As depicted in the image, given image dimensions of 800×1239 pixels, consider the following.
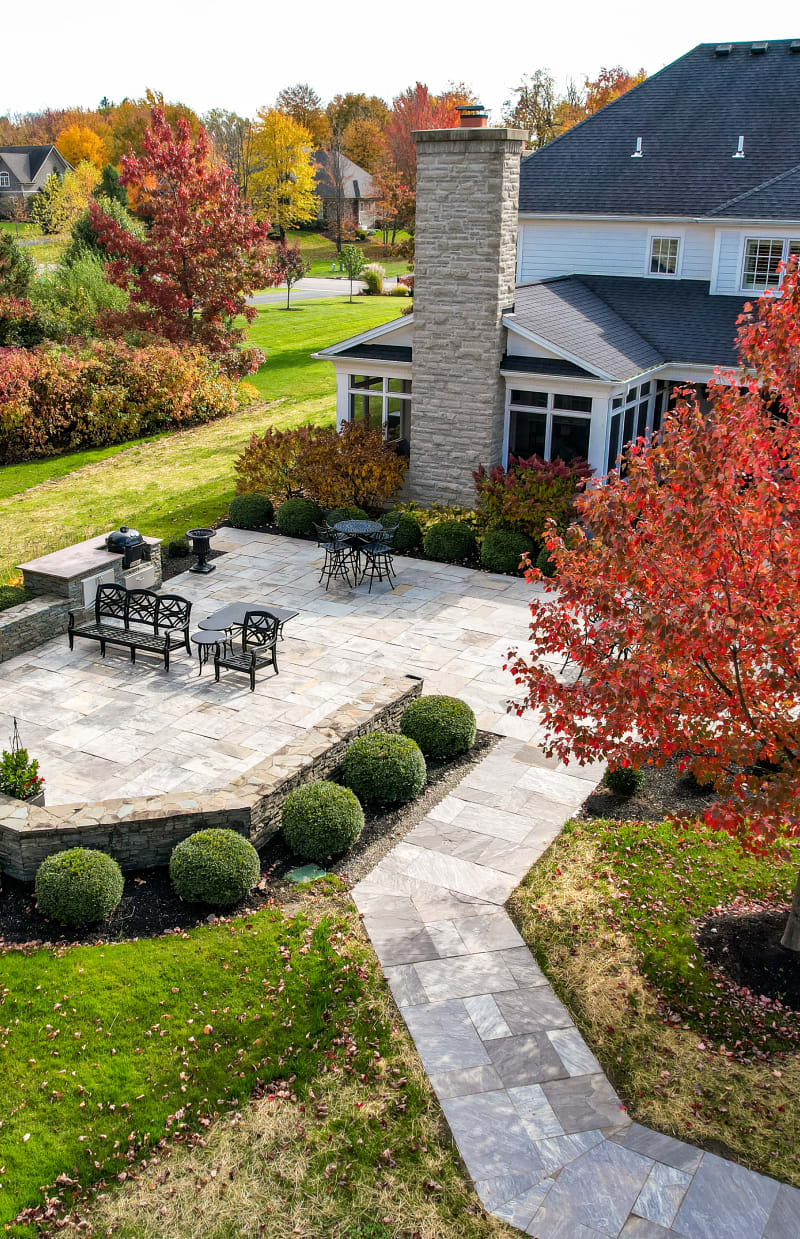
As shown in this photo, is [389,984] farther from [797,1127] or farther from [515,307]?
[515,307]

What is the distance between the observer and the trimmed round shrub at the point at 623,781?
10.1 metres

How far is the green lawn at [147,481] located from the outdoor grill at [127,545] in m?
2.29

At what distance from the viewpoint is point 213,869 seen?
27.6 feet

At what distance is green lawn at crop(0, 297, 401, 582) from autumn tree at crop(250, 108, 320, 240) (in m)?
32.7

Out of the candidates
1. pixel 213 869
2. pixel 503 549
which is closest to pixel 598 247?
pixel 503 549

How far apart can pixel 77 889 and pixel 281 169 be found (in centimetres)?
5916

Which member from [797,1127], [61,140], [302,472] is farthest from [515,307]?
[61,140]

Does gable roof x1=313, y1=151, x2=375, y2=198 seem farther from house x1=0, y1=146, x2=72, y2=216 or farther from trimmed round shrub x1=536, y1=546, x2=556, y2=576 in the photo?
trimmed round shrub x1=536, y1=546, x2=556, y2=576

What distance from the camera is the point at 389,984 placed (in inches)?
305

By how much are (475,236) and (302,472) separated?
4.99m

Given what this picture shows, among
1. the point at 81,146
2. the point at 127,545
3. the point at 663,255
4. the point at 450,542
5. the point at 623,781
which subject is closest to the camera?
the point at 623,781

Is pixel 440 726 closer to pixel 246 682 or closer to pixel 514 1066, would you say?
pixel 246 682

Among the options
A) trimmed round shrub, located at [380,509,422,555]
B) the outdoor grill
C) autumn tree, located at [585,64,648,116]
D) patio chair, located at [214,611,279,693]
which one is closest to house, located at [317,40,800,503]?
trimmed round shrub, located at [380,509,422,555]

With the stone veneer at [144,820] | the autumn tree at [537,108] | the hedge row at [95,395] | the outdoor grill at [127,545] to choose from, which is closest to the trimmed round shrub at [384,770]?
the stone veneer at [144,820]
